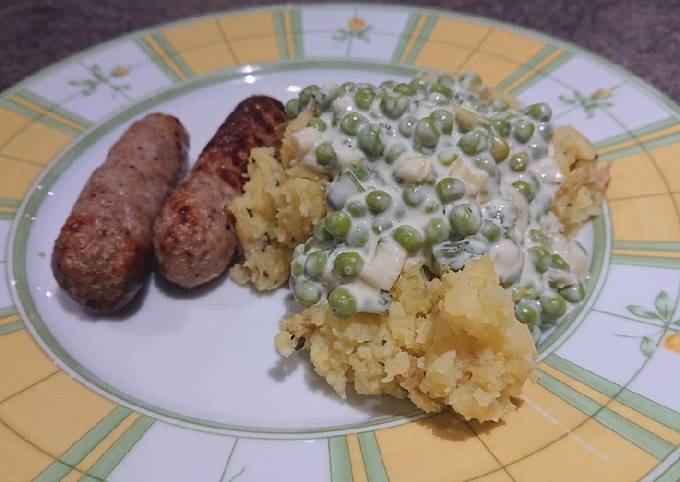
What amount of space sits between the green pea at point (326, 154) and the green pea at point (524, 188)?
0.83 meters

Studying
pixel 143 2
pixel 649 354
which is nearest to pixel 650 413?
pixel 649 354

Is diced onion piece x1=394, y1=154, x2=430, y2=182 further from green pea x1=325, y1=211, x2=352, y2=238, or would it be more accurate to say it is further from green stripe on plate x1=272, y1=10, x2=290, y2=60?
green stripe on plate x1=272, y1=10, x2=290, y2=60

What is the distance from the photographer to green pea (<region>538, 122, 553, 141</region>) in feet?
10.8

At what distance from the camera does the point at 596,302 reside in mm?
3123

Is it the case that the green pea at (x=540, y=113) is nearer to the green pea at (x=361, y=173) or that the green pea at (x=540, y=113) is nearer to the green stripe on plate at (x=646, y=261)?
the green stripe on plate at (x=646, y=261)

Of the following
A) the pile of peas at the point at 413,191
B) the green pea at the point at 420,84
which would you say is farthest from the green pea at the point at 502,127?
the green pea at the point at 420,84

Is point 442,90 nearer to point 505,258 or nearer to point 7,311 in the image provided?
point 505,258

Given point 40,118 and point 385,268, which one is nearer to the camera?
point 385,268

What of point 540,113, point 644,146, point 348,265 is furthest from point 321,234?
point 644,146

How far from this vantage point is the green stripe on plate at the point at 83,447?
241cm

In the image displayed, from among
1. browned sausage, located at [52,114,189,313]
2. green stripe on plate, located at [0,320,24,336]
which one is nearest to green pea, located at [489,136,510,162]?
browned sausage, located at [52,114,189,313]

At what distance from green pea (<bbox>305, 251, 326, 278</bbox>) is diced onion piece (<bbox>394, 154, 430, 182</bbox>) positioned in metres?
0.48

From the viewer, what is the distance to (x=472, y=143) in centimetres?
300

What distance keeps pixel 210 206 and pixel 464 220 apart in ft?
3.96
